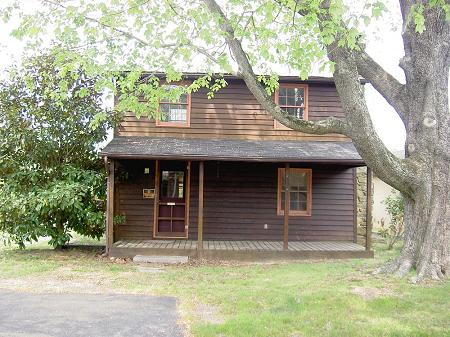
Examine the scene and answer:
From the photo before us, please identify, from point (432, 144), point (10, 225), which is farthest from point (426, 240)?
point (10, 225)

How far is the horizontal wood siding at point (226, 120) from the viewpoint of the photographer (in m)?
12.0

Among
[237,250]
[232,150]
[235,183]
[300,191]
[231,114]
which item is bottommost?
[237,250]

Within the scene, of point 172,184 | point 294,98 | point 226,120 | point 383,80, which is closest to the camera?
point 383,80

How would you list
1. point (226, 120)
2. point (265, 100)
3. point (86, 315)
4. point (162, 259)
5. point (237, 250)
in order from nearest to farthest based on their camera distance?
point (86, 315) < point (265, 100) < point (162, 259) < point (237, 250) < point (226, 120)

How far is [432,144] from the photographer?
7.31m

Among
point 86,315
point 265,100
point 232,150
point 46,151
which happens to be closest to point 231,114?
point 232,150

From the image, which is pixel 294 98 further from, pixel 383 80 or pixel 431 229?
pixel 431 229

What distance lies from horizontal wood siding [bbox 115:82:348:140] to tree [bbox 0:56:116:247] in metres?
1.14

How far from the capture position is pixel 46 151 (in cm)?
1059

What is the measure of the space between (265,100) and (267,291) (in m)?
3.31

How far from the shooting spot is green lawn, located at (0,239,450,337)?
16.5 ft

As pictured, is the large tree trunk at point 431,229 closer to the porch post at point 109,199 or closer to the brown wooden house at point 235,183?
the brown wooden house at point 235,183

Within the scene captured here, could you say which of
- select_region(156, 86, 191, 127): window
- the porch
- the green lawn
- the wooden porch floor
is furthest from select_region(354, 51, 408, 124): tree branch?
select_region(156, 86, 191, 127): window

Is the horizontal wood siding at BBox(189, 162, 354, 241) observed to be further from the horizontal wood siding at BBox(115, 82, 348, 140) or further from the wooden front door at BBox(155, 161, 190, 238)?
the horizontal wood siding at BBox(115, 82, 348, 140)
